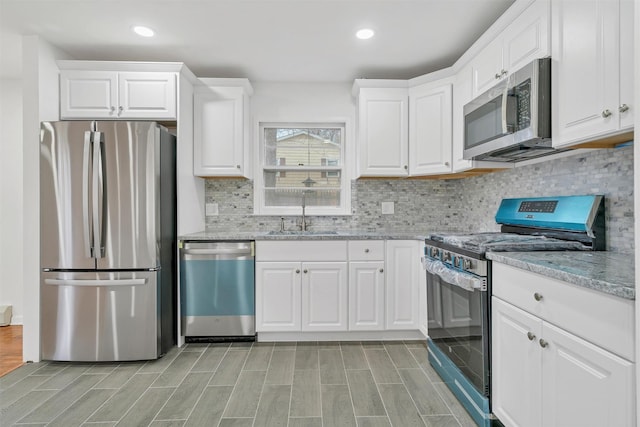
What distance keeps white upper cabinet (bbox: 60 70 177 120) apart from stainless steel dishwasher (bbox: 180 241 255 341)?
1.17 meters

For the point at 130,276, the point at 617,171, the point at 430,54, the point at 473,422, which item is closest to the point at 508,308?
the point at 473,422

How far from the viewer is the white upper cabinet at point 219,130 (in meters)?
3.10

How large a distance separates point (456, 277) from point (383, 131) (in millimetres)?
1685

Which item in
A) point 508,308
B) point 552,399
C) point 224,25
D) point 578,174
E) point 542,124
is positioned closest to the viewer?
point 552,399

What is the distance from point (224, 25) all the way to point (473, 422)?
9.72 feet

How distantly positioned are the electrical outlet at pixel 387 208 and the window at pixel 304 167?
1.20 ft

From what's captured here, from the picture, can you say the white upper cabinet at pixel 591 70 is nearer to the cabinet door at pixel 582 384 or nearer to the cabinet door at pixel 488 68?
the cabinet door at pixel 488 68

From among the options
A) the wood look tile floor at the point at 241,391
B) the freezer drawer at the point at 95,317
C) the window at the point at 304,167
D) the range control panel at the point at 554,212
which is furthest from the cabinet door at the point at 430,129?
the freezer drawer at the point at 95,317

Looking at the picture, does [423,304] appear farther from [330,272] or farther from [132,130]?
[132,130]

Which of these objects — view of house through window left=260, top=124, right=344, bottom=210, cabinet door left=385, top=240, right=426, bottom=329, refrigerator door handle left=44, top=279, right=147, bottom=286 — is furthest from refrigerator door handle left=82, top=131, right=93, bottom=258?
cabinet door left=385, top=240, right=426, bottom=329

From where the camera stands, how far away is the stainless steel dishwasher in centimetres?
282

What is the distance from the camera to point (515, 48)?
6.44 ft

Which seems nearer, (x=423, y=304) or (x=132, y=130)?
(x=132, y=130)

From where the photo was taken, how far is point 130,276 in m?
2.49
